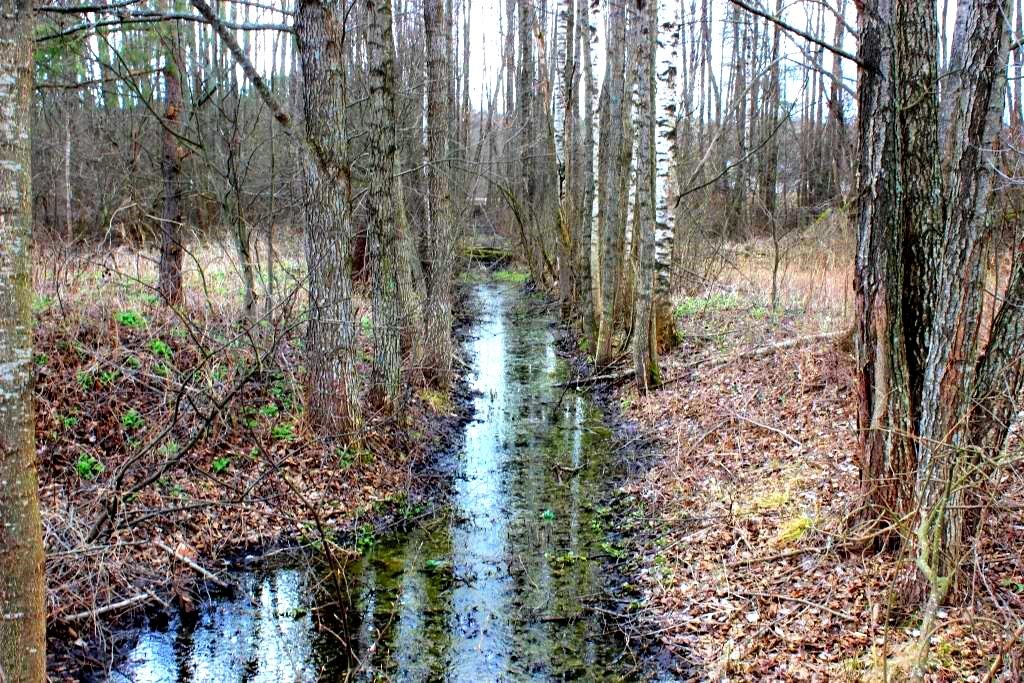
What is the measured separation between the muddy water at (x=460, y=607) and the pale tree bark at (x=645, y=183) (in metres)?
2.33

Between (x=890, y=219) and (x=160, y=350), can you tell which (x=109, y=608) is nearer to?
(x=160, y=350)

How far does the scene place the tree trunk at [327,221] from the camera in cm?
827

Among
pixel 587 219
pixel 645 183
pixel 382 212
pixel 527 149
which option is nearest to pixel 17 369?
pixel 382 212

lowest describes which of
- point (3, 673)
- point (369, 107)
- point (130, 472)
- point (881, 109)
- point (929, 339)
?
point (130, 472)

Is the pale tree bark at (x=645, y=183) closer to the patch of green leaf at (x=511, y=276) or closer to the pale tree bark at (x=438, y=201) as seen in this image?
the pale tree bark at (x=438, y=201)

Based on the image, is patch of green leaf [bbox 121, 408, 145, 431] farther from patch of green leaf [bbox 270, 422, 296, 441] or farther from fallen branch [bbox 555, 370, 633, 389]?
fallen branch [bbox 555, 370, 633, 389]

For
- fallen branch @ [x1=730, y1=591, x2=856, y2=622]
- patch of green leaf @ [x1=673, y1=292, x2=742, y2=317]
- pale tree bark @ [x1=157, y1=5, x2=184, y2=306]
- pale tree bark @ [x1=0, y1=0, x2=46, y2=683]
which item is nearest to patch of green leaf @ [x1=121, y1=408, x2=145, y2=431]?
pale tree bark @ [x1=157, y1=5, x2=184, y2=306]

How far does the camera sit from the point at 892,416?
5395 mm

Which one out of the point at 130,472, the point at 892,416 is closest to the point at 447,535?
the point at 130,472

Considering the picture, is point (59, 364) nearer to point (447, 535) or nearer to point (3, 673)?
point (447, 535)

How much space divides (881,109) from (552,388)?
8.59 meters

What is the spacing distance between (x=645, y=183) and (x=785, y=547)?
5.94 meters

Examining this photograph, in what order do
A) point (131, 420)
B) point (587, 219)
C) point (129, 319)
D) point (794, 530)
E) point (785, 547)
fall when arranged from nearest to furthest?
point (785, 547)
point (794, 530)
point (131, 420)
point (129, 319)
point (587, 219)

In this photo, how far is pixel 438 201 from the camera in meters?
11.7
